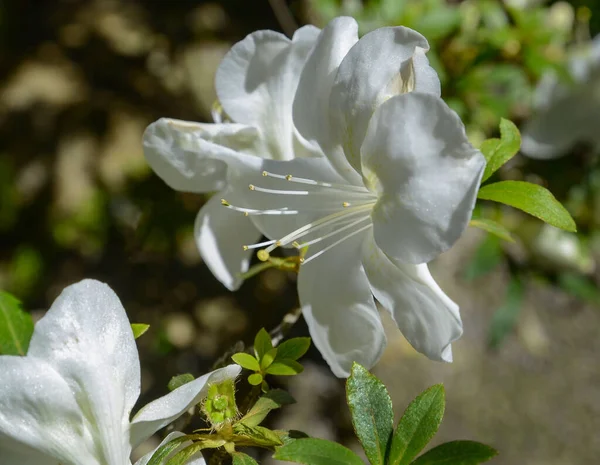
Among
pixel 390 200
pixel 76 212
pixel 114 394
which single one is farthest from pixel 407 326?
pixel 76 212

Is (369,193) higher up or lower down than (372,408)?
higher up

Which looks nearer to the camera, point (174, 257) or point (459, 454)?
point (459, 454)

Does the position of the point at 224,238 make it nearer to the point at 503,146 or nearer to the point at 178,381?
the point at 178,381

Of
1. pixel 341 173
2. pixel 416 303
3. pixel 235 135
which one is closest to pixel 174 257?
pixel 235 135

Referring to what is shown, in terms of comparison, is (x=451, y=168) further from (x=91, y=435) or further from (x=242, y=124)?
(x=91, y=435)

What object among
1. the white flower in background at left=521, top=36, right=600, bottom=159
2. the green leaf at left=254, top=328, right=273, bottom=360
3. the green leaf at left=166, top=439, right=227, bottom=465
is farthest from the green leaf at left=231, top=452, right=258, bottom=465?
the white flower in background at left=521, top=36, right=600, bottom=159

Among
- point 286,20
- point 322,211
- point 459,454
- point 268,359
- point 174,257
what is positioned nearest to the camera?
point 459,454

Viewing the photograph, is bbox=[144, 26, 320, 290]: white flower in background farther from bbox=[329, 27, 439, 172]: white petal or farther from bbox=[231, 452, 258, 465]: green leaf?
bbox=[231, 452, 258, 465]: green leaf
